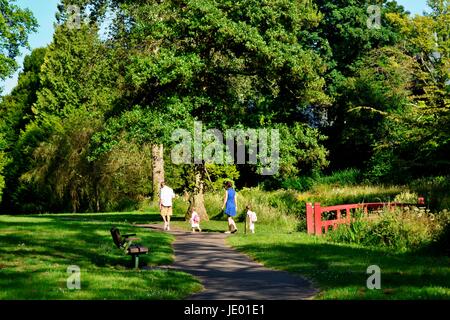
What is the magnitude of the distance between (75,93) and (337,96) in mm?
25145

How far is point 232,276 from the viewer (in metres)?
13.1

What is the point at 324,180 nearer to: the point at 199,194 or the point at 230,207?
the point at 199,194

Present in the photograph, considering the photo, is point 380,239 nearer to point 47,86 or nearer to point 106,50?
point 106,50

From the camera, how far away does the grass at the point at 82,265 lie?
10719 mm

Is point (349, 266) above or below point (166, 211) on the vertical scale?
below

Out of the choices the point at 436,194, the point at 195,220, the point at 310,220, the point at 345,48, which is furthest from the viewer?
the point at 345,48

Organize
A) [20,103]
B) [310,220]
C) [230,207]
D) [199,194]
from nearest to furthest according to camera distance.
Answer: [310,220] → [230,207] → [199,194] → [20,103]

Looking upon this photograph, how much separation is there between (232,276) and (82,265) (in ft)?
13.1

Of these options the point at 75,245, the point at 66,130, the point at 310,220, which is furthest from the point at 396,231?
the point at 66,130

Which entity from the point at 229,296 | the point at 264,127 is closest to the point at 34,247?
the point at 229,296

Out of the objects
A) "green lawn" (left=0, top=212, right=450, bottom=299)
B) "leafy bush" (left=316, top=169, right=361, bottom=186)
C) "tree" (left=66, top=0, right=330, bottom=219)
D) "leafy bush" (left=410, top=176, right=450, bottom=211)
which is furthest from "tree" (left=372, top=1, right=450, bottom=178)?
"green lawn" (left=0, top=212, right=450, bottom=299)

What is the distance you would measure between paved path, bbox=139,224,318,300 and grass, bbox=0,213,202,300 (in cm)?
45

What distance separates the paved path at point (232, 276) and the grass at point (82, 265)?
0.45 metres

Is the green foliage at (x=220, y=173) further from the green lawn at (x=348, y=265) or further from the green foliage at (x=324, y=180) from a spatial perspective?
the green lawn at (x=348, y=265)
